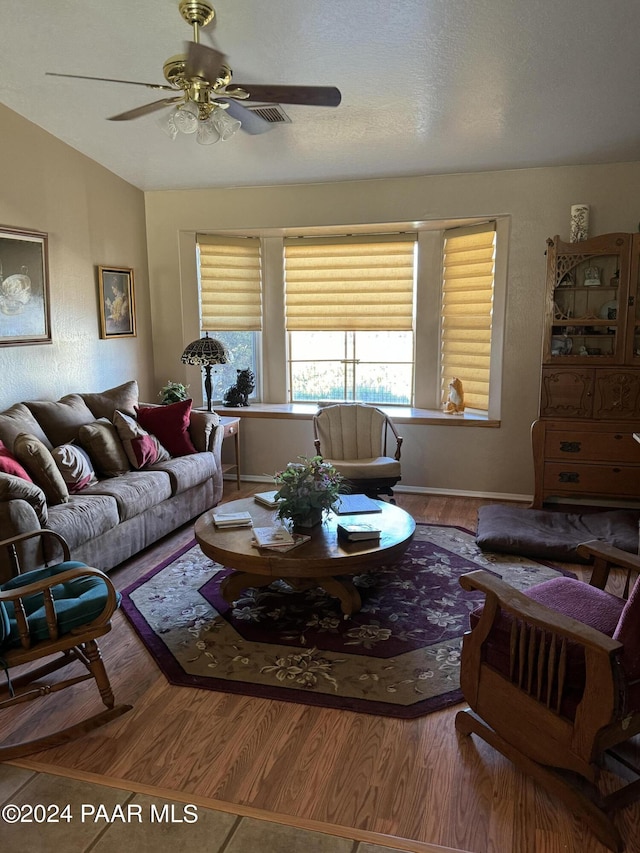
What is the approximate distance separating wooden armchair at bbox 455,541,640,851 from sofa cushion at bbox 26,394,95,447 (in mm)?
3144

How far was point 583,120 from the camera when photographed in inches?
162

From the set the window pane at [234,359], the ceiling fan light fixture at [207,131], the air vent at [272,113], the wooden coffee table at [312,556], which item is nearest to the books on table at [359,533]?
the wooden coffee table at [312,556]

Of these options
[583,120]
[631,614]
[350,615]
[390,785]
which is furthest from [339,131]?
[390,785]

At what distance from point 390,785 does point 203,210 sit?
5064 millimetres

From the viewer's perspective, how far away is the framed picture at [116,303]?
530 centimetres

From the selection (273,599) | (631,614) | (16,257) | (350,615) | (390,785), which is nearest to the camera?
(631,614)

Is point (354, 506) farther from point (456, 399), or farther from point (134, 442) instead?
point (456, 399)

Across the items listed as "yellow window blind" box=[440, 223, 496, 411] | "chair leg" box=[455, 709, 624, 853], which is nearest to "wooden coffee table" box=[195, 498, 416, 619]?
"chair leg" box=[455, 709, 624, 853]

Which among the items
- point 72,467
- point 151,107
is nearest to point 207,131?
Result: point 151,107

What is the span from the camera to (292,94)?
2.77m

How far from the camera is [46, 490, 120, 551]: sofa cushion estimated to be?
3.39 m

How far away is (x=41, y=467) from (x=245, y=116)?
7.35ft

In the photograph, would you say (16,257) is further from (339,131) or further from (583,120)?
(583,120)

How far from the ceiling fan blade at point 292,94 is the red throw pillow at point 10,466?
2.24m
